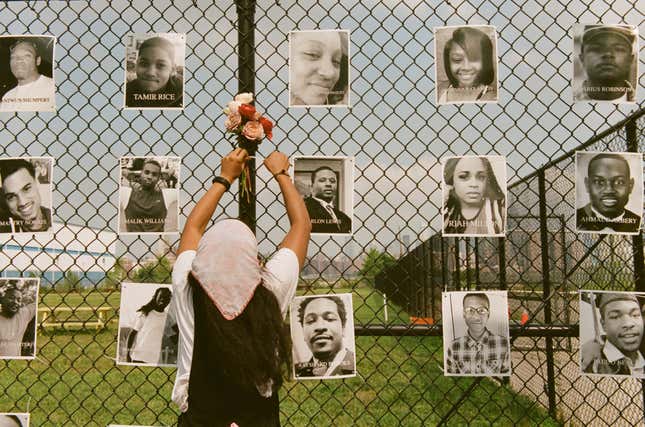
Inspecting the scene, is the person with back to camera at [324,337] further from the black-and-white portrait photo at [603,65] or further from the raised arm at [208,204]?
the black-and-white portrait photo at [603,65]

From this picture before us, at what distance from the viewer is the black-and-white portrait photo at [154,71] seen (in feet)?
7.77

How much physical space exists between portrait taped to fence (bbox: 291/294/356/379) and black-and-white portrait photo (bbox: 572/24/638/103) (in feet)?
4.73

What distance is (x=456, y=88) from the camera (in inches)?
92.7

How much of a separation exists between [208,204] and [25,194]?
0.93m

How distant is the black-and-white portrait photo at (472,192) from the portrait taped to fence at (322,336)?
0.59 metres

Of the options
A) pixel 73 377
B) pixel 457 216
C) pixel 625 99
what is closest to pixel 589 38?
pixel 625 99

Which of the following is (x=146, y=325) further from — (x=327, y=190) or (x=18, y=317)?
(x=327, y=190)

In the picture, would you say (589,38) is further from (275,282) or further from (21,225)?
(21,225)

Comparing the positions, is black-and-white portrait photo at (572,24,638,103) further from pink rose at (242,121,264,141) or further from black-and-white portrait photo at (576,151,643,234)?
pink rose at (242,121,264,141)

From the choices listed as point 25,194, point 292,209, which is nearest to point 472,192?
point 292,209

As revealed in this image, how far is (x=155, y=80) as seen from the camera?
7.80 feet

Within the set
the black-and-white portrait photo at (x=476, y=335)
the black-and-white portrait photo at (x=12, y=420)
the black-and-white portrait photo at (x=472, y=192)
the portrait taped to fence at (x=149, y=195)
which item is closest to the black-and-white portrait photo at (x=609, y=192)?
the black-and-white portrait photo at (x=472, y=192)

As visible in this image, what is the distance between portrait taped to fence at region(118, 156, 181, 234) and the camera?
235 cm

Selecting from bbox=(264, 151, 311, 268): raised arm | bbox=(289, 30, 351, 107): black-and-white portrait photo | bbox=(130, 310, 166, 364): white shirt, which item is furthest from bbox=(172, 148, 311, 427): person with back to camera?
bbox=(289, 30, 351, 107): black-and-white portrait photo
